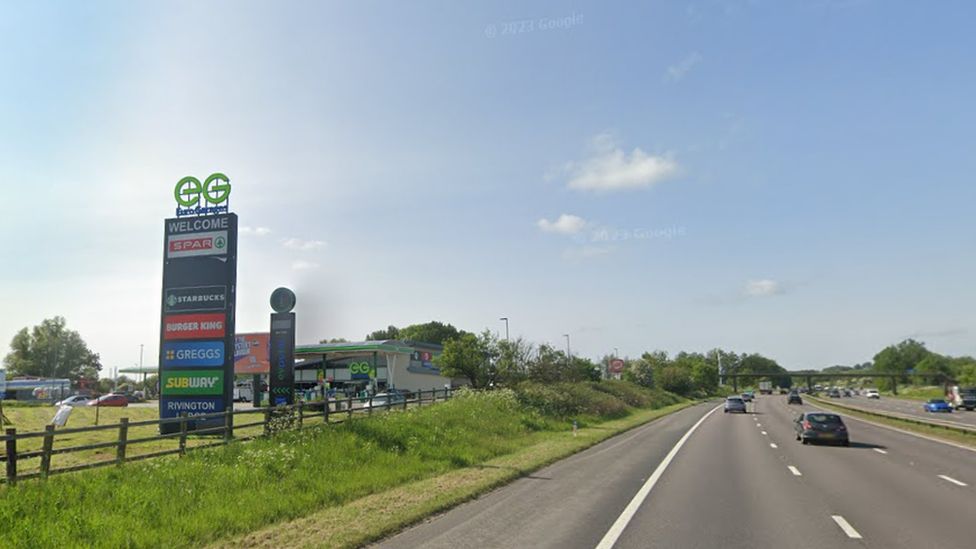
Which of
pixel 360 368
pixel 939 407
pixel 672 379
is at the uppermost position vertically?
pixel 360 368

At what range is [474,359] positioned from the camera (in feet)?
170

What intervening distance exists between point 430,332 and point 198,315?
117m

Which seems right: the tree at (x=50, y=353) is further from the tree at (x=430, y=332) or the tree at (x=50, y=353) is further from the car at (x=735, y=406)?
the car at (x=735, y=406)

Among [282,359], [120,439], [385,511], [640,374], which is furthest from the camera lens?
[640,374]

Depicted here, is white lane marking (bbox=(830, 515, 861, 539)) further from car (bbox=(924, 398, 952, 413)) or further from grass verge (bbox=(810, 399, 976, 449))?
car (bbox=(924, 398, 952, 413))

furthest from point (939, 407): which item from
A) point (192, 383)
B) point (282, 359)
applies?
point (192, 383)

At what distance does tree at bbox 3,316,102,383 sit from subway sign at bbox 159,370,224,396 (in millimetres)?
117070

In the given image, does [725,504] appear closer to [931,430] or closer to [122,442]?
[122,442]

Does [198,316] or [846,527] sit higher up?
[198,316]

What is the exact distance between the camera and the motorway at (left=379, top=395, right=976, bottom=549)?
9499 mm

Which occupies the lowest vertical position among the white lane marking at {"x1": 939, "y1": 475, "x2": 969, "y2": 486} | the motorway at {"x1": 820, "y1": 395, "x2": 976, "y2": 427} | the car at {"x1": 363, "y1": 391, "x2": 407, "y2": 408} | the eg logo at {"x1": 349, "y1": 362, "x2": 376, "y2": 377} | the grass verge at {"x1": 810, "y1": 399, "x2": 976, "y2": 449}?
the motorway at {"x1": 820, "y1": 395, "x2": 976, "y2": 427}

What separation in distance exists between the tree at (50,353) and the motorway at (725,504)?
132820 mm

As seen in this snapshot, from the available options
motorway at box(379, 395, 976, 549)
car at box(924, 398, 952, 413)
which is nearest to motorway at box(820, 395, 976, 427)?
car at box(924, 398, 952, 413)

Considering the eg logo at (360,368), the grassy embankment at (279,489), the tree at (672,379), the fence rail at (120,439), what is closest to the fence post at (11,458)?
the fence rail at (120,439)
